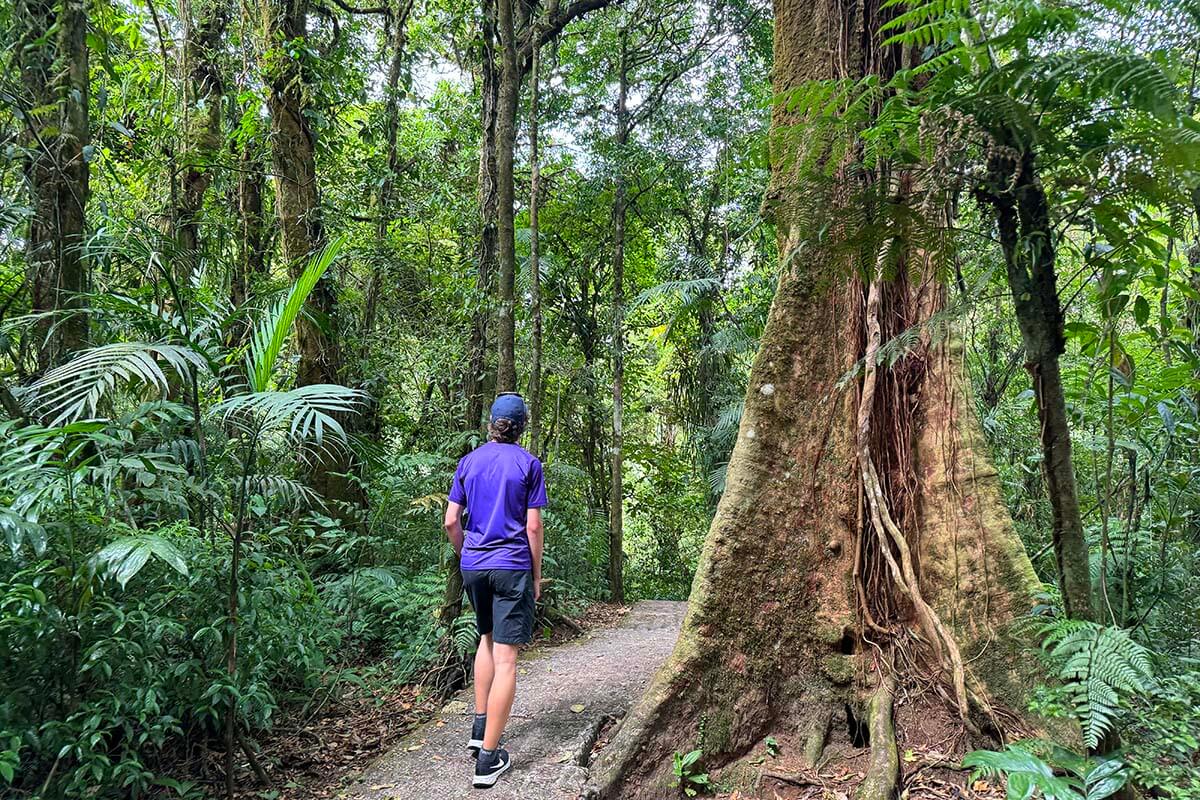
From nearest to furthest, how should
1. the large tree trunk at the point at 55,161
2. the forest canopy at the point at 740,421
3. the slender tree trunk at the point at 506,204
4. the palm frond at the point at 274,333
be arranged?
the forest canopy at the point at 740,421
the palm frond at the point at 274,333
the large tree trunk at the point at 55,161
the slender tree trunk at the point at 506,204

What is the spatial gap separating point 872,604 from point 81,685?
3.75m

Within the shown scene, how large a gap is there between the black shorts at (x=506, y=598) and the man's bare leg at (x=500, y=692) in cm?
7

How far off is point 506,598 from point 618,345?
6.22 metres

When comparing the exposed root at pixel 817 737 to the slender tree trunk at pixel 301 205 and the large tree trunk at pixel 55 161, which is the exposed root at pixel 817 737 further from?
the slender tree trunk at pixel 301 205

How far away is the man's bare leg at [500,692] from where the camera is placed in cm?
327

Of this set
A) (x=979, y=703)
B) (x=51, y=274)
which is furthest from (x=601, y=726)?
(x=51, y=274)

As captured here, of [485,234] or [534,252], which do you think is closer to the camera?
[485,234]

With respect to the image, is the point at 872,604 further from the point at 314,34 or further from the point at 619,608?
the point at 314,34

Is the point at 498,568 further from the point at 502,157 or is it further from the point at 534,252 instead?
the point at 534,252

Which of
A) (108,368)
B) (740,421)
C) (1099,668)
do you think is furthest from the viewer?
(740,421)

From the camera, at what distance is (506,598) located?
337 centimetres

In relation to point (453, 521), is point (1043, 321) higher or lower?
higher

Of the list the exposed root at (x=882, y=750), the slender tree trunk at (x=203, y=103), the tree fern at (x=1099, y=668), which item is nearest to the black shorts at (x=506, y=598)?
the exposed root at (x=882, y=750)

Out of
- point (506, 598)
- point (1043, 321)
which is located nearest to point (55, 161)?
point (506, 598)
